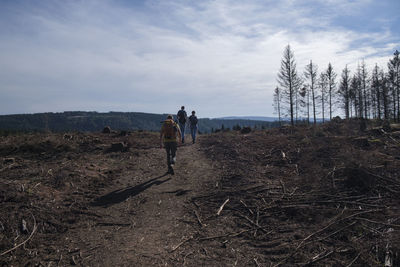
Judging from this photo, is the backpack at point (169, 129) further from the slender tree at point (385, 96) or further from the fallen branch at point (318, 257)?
the slender tree at point (385, 96)

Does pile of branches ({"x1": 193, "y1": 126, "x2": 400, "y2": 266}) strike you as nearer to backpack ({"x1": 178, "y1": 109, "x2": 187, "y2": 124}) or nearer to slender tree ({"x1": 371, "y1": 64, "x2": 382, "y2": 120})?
backpack ({"x1": 178, "y1": 109, "x2": 187, "y2": 124})

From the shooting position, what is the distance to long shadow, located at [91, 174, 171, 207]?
7119 mm

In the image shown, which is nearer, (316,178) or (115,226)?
(115,226)

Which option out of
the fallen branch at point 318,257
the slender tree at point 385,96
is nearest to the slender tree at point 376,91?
the slender tree at point 385,96

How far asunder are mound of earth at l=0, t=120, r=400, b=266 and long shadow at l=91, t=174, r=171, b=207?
0.03 m

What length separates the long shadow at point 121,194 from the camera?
7.12 metres

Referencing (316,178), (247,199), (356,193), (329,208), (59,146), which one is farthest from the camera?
(59,146)

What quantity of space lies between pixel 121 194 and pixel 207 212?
2934 millimetres

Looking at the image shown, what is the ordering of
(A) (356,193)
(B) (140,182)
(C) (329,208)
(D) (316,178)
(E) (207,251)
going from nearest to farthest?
(E) (207,251), (C) (329,208), (A) (356,193), (D) (316,178), (B) (140,182)

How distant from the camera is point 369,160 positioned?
808 cm

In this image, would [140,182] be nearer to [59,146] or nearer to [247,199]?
[247,199]

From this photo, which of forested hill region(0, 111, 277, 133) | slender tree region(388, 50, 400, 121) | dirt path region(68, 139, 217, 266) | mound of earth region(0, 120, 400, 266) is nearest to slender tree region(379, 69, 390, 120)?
slender tree region(388, 50, 400, 121)

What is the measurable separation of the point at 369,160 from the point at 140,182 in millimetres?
A: 7554

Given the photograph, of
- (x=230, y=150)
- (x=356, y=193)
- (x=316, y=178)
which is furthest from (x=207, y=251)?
(x=230, y=150)
